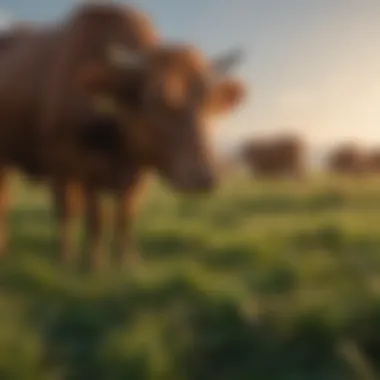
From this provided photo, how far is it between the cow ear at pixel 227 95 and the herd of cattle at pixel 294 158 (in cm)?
13

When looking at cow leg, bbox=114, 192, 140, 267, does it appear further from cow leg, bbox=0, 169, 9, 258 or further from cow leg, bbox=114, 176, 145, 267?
cow leg, bbox=0, 169, 9, 258

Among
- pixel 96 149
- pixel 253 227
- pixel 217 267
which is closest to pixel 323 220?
pixel 253 227

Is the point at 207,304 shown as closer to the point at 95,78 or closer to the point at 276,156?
the point at 95,78

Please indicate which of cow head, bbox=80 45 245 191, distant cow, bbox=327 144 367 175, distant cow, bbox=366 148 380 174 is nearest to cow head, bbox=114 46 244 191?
cow head, bbox=80 45 245 191

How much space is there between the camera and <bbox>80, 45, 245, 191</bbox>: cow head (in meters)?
1.31

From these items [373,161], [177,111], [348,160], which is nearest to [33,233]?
Answer: [177,111]

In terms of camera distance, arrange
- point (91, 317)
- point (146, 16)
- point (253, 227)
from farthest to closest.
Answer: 1. point (253, 227)
2. point (146, 16)
3. point (91, 317)

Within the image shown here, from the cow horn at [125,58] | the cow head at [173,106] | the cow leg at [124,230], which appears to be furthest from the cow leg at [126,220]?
the cow horn at [125,58]

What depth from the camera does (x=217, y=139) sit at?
4.53 ft

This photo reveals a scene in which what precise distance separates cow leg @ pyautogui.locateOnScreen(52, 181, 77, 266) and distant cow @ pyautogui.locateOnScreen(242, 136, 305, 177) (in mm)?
383

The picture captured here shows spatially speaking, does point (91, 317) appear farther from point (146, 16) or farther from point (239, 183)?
point (239, 183)

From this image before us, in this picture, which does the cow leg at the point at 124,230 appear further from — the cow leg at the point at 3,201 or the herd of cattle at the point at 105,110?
the cow leg at the point at 3,201

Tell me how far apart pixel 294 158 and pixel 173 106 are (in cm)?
63

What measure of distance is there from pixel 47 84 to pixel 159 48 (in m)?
0.27
